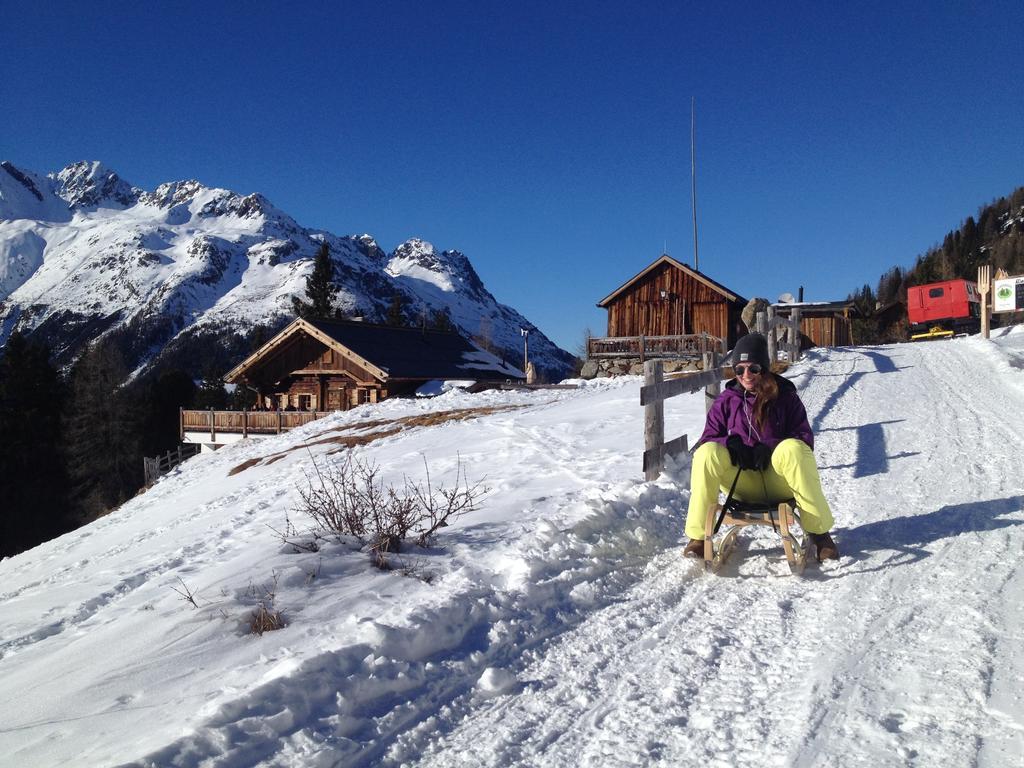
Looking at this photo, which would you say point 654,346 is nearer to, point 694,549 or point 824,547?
point 694,549

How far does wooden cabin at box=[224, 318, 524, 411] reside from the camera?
30.1 m

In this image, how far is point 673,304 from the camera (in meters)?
34.2

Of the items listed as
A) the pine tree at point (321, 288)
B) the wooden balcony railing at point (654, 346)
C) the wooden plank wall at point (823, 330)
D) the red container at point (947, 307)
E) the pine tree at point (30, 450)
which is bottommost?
the pine tree at point (30, 450)

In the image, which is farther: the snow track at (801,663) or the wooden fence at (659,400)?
the wooden fence at (659,400)

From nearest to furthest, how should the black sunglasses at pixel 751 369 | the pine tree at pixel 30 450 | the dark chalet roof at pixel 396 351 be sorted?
the black sunglasses at pixel 751 369 → the dark chalet roof at pixel 396 351 → the pine tree at pixel 30 450

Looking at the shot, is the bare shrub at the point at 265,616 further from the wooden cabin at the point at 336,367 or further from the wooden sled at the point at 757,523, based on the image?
the wooden cabin at the point at 336,367

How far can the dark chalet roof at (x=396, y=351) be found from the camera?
2998 cm

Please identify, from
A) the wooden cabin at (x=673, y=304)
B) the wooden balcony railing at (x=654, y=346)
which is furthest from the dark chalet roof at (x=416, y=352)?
the wooden cabin at (x=673, y=304)

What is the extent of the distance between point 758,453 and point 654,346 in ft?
85.4

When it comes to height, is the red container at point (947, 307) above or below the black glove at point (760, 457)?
above

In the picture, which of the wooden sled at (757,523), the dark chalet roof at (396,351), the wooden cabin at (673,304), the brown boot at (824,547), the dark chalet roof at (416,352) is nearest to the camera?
the wooden sled at (757,523)

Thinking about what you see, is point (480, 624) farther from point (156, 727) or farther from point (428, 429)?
point (428, 429)

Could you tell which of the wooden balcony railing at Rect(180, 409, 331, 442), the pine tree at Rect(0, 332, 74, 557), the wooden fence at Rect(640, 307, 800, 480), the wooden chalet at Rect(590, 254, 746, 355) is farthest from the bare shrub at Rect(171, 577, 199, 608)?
the pine tree at Rect(0, 332, 74, 557)

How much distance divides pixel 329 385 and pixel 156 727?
2992 cm
